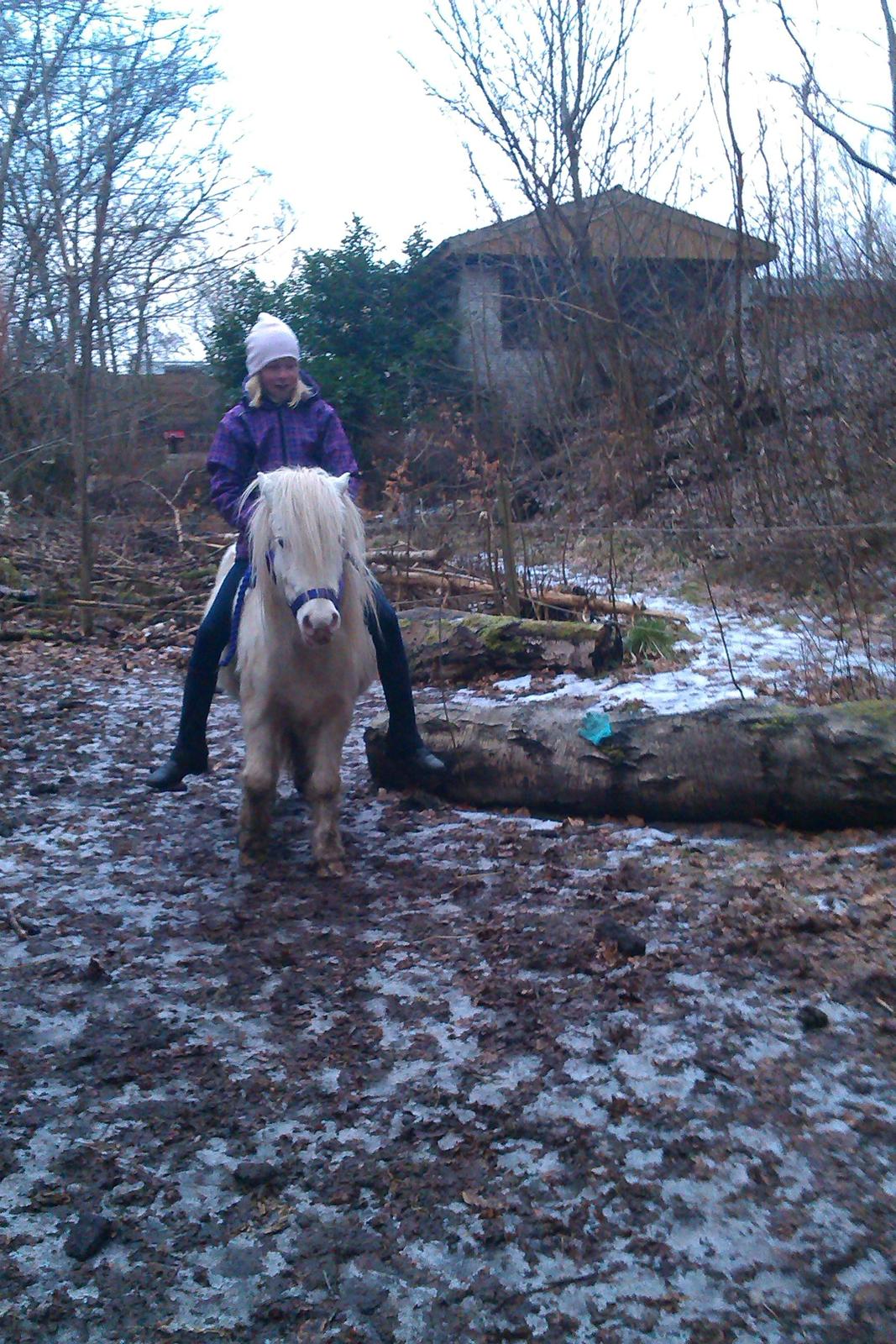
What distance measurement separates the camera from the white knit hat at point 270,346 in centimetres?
487

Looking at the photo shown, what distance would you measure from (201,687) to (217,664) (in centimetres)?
13

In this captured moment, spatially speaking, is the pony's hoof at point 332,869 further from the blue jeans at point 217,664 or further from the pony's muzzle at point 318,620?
the pony's muzzle at point 318,620

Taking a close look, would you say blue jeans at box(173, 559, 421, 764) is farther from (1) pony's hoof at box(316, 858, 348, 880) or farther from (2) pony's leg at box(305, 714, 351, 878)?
(1) pony's hoof at box(316, 858, 348, 880)

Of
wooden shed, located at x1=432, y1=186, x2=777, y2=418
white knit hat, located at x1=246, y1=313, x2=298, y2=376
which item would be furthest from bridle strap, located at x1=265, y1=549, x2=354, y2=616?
wooden shed, located at x1=432, y1=186, x2=777, y2=418

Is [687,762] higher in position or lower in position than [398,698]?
lower

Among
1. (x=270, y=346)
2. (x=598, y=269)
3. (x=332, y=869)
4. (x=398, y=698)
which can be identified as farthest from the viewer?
(x=598, y=269)

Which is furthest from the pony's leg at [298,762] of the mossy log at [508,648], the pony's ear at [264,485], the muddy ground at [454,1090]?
the mossy log at [508,648]

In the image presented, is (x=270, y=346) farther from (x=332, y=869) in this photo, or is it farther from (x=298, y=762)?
(x=332, y=869)

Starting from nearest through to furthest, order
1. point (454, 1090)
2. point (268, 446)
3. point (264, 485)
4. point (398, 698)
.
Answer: point (454, 1090) → point (264, 485) → point (268, 446) → point (398, 698)

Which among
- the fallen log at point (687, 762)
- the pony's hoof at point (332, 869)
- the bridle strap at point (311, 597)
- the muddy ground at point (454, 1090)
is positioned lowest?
the muddy ground at point (454, 1090)

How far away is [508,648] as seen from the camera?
790 centimetres

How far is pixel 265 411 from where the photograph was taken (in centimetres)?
499

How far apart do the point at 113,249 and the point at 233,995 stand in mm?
10909

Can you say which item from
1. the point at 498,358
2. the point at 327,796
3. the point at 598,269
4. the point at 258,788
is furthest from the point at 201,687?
the point at 498,358
